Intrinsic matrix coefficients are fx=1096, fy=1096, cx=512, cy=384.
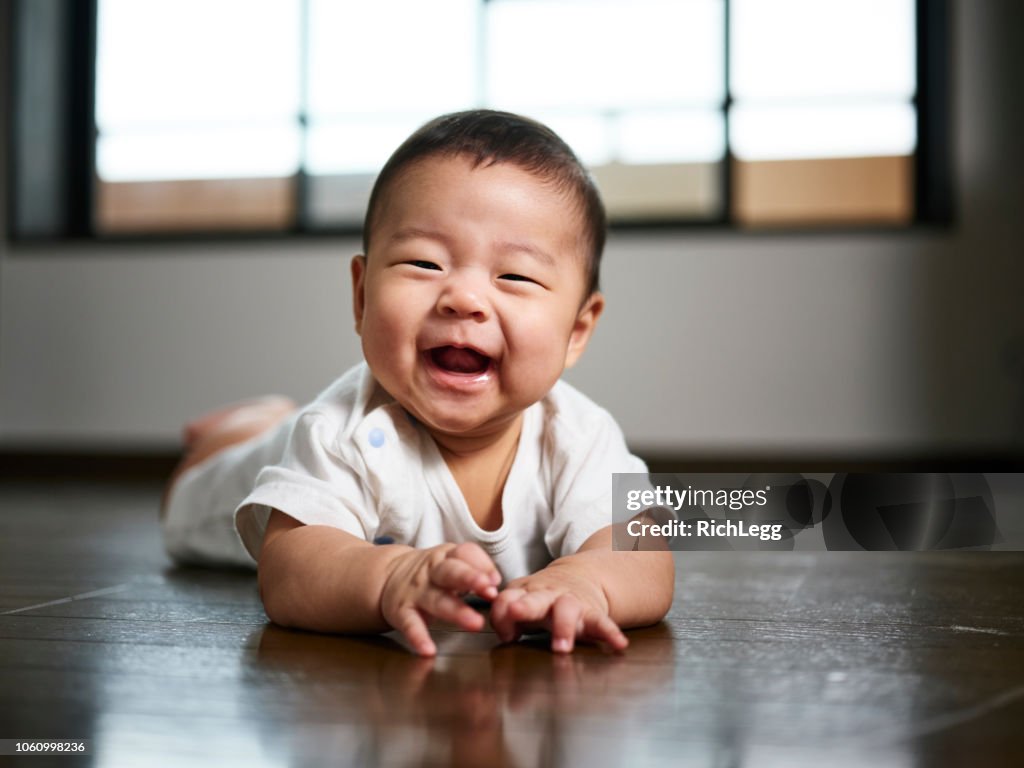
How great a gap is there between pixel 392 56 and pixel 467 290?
258 cm

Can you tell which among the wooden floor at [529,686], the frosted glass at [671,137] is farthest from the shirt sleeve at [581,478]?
the frosted glass at [671,137]

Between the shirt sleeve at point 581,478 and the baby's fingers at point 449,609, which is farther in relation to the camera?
the shirt sleeve at point 581,478

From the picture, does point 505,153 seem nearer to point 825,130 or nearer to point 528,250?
point 528,250

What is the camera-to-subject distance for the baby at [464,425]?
0.80 meters

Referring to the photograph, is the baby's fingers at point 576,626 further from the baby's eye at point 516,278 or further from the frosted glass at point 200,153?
the frosted glass at point 200,153

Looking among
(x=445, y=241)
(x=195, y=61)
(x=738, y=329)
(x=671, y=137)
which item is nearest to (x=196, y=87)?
(x=195, y=61)

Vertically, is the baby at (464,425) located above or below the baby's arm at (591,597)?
above

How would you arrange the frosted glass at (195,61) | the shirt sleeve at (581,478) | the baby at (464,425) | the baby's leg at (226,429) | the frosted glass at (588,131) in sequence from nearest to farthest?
the baby at (464,425)
the shirt sleeve at (581,478)
the baby's leg at (226,429)
the frosted glass at (588,131)
the frosted glass at (195,61)

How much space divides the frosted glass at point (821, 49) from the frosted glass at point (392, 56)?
77 cm

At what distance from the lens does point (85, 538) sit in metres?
1.50

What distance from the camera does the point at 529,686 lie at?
634 millimetres

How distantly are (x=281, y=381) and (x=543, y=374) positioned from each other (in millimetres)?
2417

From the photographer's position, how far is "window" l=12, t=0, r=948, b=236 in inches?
119

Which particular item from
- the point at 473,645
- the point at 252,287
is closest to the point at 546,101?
the point at 252,287
